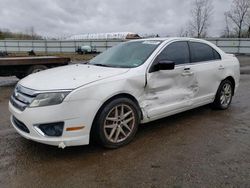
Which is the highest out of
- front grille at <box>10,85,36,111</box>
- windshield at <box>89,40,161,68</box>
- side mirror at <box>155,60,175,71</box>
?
windshield at <box>89,40,161,68</box>

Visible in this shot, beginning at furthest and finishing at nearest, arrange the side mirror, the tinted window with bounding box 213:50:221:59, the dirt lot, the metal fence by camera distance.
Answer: the metal fence < the tinted window with bounding box 213:50:221:59 < the side mirror < the dirt lot

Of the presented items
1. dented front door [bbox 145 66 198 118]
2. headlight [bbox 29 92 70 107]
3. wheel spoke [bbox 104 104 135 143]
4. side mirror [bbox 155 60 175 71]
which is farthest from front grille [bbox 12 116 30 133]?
side mirror [bbox 155 60 175 71]

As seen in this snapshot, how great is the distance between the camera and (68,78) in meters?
3.35

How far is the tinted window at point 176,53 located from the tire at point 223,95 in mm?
1271

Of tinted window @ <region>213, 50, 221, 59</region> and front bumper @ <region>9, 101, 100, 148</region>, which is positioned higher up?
tinted window @ <region>213, 50, 221, 59</region>

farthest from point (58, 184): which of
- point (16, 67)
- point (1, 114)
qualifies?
point (16, 67)

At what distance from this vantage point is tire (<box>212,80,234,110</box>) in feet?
17.2

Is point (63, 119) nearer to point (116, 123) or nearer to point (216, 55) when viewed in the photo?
point (116, 123)

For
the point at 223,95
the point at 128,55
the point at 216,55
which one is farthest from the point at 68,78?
the point at 223,95

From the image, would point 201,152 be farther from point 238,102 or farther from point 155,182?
point 238,102

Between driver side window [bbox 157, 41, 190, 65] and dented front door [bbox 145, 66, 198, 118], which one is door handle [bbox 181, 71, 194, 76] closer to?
dented front door [bbox 145, 66, 198, 118]

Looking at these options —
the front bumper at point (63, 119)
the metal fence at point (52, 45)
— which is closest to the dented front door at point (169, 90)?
the front bumper at point (63, 119)

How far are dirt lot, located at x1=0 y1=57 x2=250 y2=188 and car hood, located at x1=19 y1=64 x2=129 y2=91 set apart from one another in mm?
912

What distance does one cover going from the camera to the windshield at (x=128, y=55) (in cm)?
397
